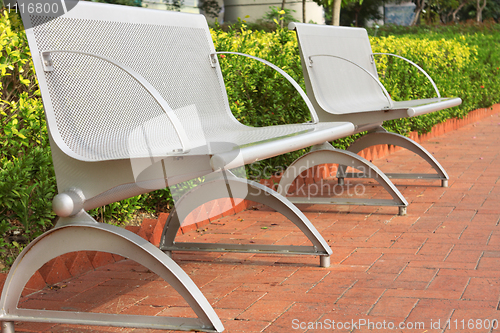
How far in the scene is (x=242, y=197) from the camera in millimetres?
2654

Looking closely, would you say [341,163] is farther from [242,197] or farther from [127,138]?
[127,138]

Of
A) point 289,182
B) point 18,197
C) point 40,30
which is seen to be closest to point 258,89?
point 289,182

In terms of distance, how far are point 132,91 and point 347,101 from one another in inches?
78.8

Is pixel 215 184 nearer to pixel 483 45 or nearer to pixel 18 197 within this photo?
pixel 18 197

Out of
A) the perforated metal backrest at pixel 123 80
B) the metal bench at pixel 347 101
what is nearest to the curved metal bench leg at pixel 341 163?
the metal bench at pixel 347 101

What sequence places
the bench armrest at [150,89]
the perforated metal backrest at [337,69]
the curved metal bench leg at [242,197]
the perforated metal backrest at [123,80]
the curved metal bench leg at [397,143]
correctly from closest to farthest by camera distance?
1. the bench armrest at [150,89]
2. the perforated metal backrest at [123,80]
3. the curved metal bench leg at [242,197]
4. the perforated metal backrest at [337,69]
5. the curved metal bench leg at [397,143]

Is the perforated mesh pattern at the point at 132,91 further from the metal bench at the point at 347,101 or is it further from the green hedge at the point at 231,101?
the metal bench at the point at 347,101

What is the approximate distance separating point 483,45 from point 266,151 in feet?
31.6

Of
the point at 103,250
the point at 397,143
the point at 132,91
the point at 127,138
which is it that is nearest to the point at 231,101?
the point at 397,143

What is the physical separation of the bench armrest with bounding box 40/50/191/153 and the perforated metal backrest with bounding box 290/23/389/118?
5.86 feet

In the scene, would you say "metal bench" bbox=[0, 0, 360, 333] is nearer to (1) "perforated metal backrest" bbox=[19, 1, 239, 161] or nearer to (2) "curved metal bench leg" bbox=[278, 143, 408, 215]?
(1) "perforated metal backrest" bbox=[19, 1, 239, 161]

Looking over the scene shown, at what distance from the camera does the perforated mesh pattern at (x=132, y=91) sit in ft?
6.78

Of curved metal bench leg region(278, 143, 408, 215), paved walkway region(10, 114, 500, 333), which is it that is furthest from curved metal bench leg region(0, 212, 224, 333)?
curved metal bench leg region(278, 143, 408, 215)

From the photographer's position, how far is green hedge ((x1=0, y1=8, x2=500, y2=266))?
2648 millimetres
